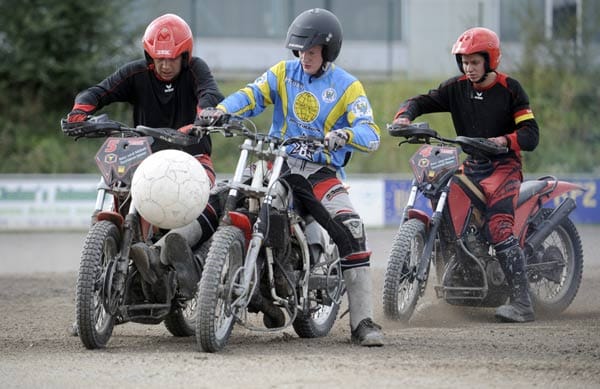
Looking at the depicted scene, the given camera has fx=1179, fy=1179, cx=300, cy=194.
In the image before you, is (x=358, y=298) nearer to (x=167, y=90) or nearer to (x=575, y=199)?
(x=167, y=90)

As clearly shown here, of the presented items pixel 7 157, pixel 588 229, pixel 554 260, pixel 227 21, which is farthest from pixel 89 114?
pixel 227 21

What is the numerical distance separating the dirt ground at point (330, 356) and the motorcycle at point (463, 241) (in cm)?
24

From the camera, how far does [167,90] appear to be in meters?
8.52

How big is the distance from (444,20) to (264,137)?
70.1ft

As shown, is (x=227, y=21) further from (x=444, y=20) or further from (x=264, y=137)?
(x=264, y=137)

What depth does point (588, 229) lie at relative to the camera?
19156 mm

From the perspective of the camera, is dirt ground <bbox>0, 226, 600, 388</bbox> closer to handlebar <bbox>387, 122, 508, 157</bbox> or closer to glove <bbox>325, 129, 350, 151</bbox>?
glove <bbox>325, 129, 350, 151</bbox>

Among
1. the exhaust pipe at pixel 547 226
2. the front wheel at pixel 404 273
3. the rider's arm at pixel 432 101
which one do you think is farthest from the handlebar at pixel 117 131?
the exhaust pipe at pixel 547 226

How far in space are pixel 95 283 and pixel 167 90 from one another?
6.32 ft

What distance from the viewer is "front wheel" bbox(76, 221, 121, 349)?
22.9 ft

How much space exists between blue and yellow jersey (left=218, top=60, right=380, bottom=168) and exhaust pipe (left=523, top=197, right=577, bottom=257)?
103 inches

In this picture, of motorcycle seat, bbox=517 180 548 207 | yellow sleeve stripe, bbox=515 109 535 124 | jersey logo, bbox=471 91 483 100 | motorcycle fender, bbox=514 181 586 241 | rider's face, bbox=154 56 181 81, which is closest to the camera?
rider's face, bbox=154 56 181 81

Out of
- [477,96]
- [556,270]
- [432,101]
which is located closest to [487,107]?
[477,96]

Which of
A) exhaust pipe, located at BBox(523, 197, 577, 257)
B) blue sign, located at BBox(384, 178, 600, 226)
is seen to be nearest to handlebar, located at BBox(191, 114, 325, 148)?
exhaust pipe, located at BBox(523, 197, 577, 257)
